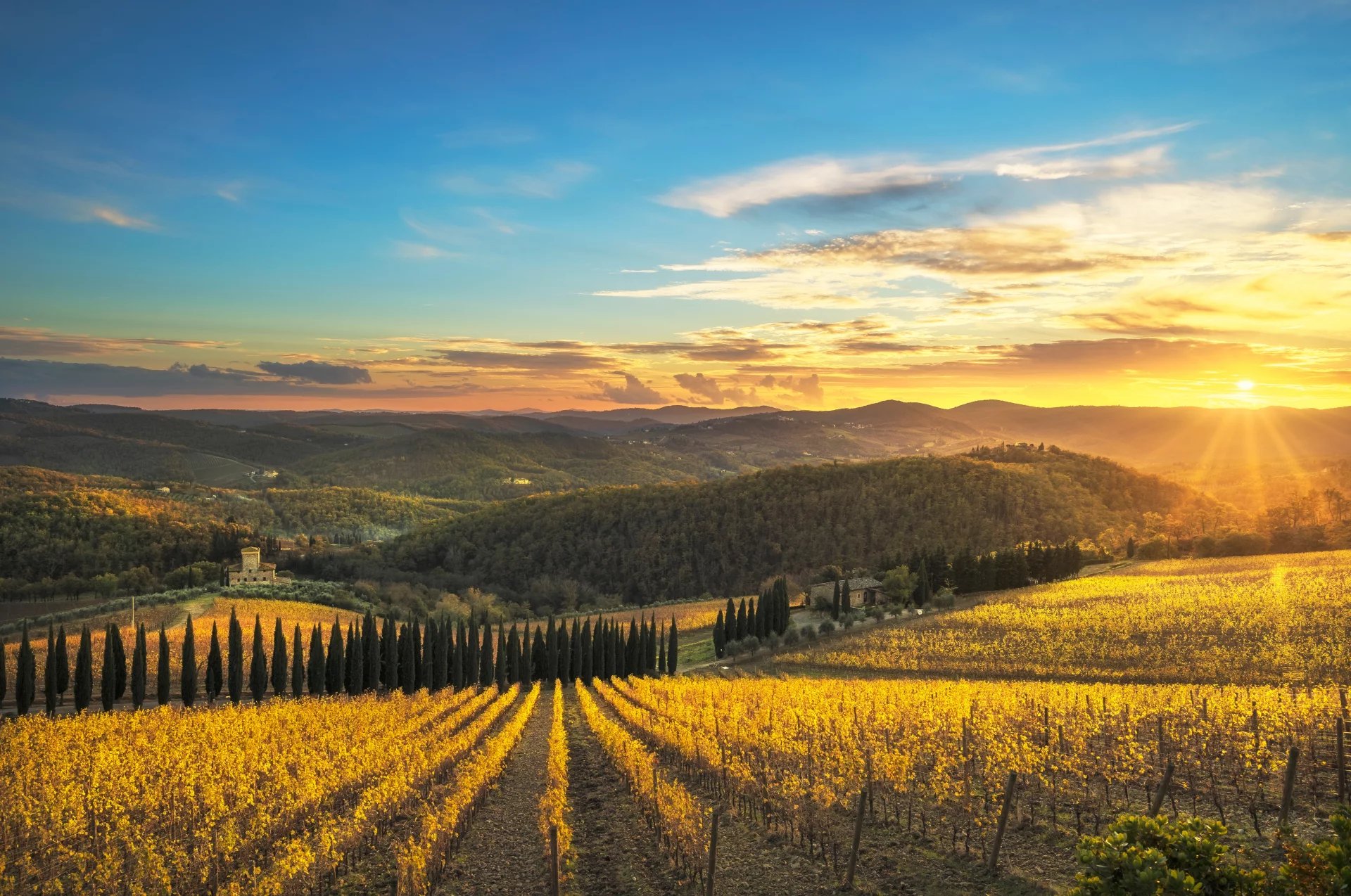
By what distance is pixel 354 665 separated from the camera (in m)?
51.9

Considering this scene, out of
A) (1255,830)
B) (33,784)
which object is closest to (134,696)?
(33,784)

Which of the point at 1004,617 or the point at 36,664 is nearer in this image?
the point at 36,664

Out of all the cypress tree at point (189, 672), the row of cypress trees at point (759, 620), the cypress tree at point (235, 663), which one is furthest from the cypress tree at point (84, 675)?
the row of cypress trees at point (759, 620)

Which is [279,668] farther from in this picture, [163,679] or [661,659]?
[661,659]

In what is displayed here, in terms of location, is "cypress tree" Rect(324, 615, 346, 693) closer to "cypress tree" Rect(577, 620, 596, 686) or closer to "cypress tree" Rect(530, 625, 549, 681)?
"cypress tree" Rect(530, 625, 549, 681)

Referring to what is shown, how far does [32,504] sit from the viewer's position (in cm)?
11225

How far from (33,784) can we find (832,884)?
23158 mm

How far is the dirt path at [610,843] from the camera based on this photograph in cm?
1706

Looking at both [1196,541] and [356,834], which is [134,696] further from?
[1196,541]

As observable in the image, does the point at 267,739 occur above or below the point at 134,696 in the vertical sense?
above

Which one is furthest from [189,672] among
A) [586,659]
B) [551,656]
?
[586,659]

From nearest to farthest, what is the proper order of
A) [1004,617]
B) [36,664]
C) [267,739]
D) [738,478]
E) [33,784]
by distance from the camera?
[33,784]
[267,739]
[36,664]
[1004,617]
[738,478]

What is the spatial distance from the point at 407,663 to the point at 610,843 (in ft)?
124

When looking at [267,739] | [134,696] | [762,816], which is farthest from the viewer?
[134,696]
